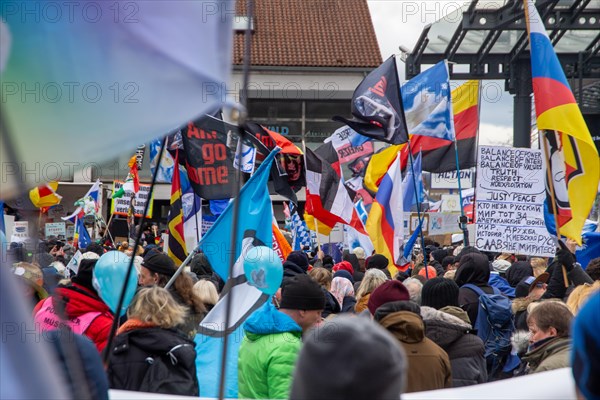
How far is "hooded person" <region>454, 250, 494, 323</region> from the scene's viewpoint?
6605 millimetres

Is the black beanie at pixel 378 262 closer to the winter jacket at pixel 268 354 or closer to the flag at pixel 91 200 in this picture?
the winter jacket at pixel 268 354

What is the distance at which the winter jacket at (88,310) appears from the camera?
15.1 feet

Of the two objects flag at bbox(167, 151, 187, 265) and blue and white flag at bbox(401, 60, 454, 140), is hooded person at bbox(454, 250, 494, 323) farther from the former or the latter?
blue and white flag at bbox(401, 60, 454, 140)

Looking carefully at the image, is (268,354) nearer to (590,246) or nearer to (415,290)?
(415,290)

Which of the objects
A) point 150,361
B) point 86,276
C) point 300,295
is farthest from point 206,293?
point 150,361

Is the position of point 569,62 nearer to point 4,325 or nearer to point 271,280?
point 271,280

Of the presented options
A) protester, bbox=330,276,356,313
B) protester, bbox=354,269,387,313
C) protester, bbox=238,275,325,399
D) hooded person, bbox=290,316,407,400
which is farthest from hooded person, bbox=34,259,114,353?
hooded person, bbox=290,316,407,400

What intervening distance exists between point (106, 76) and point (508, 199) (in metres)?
8.28

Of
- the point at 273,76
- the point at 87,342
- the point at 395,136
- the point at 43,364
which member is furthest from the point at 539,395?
the point at 273,76

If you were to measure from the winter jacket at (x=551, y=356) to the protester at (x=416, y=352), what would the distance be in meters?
0.45

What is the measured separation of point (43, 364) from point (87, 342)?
113 centimetres

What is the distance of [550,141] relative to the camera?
23.8ft

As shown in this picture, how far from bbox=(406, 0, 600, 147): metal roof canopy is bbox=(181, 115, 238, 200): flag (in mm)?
11139

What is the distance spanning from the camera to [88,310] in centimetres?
470
